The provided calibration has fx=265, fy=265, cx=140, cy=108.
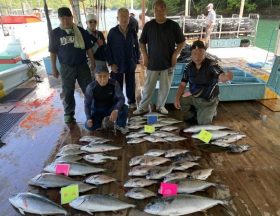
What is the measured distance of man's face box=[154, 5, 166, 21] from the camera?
3702 millimetres

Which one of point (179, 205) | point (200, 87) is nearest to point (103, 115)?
point (200, 87)

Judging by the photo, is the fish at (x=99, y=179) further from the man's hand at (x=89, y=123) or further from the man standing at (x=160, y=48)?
the man standing at (x=160, y=48)

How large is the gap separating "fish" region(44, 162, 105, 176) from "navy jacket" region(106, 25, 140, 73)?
6.20 ft

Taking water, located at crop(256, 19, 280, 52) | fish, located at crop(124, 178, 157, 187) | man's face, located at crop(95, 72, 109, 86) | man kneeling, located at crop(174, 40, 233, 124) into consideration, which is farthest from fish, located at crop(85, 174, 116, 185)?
water, located at crop(256, 19, 280, 52)

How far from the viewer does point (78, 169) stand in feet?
9.00

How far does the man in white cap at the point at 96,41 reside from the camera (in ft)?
14.1

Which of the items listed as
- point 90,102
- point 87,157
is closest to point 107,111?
point 90,102

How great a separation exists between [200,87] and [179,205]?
1943 mm

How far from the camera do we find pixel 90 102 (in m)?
3.55

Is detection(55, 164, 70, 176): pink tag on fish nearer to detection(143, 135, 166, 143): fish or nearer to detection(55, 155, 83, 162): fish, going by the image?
detection(55, 155, 83, 162): fish

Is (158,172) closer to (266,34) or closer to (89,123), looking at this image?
(89,123)

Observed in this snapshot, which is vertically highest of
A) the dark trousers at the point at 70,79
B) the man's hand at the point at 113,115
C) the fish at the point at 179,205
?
the dark trousers at the point at 70,79

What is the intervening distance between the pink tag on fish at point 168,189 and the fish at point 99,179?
0.53 meters

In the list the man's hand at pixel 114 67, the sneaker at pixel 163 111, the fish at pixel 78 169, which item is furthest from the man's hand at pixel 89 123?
the sneaker at pixel 163 111
